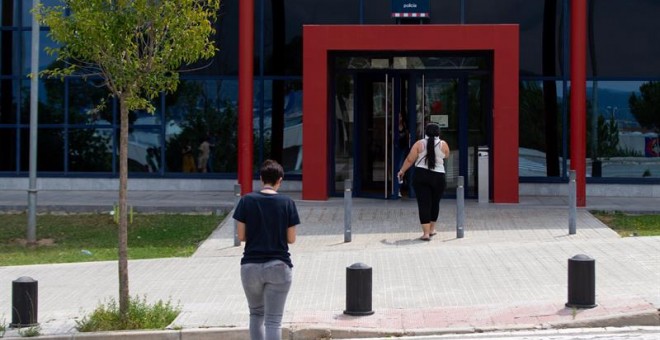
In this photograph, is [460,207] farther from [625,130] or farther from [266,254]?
[625,130]

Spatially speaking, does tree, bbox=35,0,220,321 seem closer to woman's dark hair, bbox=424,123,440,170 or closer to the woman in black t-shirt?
the woman in black t-shirt

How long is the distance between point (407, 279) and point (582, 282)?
8.87ft

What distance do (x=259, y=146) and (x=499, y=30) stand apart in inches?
246

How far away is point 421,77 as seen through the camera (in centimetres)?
2050

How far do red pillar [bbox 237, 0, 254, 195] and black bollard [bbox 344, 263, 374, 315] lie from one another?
382 inches

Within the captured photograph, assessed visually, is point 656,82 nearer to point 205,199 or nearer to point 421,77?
point 421,77

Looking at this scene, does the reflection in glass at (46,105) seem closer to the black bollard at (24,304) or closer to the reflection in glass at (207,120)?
the reflection in glass at (207,120)

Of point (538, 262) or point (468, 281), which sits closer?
point (468, 281)

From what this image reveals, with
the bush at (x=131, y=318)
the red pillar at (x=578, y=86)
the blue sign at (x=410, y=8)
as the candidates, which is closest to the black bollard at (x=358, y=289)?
the bush at (x=131, y=318)

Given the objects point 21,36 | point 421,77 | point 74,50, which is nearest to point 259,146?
point 421,77

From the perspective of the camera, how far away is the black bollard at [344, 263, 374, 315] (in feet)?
33.2

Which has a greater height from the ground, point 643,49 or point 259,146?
point 643,49

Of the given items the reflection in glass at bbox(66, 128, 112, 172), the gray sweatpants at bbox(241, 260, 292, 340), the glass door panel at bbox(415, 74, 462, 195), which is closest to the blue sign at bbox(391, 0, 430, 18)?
the glass door panel at bbox(415, 74, 462, 195)

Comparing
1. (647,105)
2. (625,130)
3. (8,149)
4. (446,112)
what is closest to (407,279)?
(446,112)
